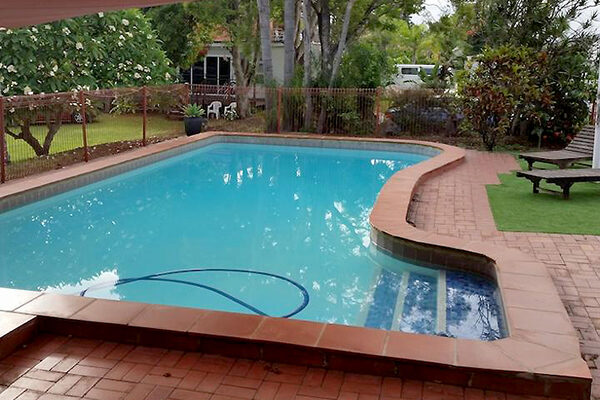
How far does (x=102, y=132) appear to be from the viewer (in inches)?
741

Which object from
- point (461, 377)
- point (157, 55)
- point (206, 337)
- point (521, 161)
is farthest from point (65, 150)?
point (461, 377)

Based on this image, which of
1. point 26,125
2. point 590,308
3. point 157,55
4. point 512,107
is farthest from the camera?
point 157,55

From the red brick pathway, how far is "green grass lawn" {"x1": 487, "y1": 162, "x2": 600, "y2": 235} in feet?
0.65

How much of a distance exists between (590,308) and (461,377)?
1954 millimetres

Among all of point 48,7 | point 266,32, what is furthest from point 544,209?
point 266,32

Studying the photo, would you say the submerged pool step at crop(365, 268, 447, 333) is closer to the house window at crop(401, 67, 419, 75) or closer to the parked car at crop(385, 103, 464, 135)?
the parked car at crop(385, 103, 464, 135)

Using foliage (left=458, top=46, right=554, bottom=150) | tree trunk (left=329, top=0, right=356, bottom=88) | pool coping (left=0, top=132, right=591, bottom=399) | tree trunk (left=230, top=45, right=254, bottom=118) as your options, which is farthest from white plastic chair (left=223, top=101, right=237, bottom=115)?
pool coping (left=0, top=132, right=591, bottom=399)

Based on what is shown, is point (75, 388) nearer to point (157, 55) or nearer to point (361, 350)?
point (361, 350)

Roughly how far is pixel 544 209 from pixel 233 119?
48.8 ft

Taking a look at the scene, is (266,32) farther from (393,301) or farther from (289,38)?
(393,301)

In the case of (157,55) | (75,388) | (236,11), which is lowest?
(75,388)

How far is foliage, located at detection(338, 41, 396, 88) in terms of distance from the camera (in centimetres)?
1812

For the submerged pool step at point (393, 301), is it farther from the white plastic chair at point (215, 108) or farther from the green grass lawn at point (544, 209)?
the white plastic chair at point (215, 108)

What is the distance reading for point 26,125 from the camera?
1314 centimetres
